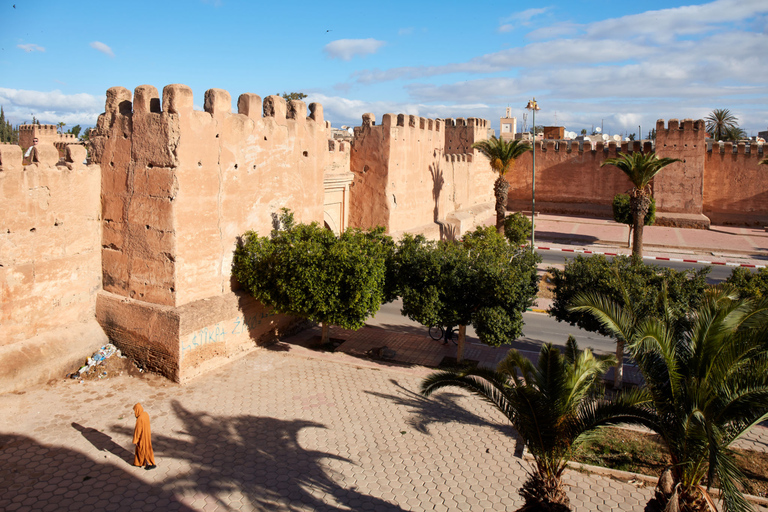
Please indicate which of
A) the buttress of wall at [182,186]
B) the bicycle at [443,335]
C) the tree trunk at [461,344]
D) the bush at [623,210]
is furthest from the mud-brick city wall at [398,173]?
the bush at [623,210]

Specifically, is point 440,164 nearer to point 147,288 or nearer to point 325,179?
point 325,179

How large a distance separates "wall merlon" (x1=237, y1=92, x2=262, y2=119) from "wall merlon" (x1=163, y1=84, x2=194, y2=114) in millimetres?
1724

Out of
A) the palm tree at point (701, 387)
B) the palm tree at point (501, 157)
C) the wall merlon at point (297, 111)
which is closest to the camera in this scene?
the palm tree at point (701, 387)

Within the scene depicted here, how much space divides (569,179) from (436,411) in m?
27.6

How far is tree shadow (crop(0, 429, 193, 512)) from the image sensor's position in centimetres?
745

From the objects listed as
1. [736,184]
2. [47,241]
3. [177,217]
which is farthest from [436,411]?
[736,184]

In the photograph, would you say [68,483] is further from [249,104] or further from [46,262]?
[249,104]

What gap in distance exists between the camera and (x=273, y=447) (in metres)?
9.00

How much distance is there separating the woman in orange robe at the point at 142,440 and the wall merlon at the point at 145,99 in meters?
5.67

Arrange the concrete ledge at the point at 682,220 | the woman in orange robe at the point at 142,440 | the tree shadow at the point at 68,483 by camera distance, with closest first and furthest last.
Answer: the tree shadow at the point at 68,483 → the woman in orange robe at the point at 142,440 → the concrete ledge at the point at 682,220

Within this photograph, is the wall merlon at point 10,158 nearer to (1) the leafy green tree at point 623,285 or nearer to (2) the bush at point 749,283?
(1) the leafy green tree at point 623,285

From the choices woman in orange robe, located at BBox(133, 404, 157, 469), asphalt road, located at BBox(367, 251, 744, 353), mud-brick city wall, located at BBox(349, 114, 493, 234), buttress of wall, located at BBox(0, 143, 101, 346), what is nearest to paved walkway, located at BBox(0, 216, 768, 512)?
woman in orange robe, located at BBox(133, 404, 157, 469)

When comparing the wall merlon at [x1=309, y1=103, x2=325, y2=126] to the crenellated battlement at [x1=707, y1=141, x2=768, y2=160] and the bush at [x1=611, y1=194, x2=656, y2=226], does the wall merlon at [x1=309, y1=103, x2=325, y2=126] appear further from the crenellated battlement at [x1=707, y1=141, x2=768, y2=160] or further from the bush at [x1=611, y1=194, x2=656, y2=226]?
the crenellated battlement at [x1=707, y1=141, x2=768, y2=160]

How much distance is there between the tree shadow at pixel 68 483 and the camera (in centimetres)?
745
